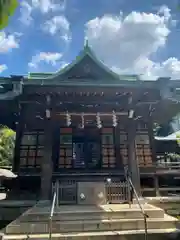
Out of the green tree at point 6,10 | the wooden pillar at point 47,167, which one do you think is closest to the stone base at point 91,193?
the wooden pillar at point 47,167

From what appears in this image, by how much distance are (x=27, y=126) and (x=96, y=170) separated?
4785mm

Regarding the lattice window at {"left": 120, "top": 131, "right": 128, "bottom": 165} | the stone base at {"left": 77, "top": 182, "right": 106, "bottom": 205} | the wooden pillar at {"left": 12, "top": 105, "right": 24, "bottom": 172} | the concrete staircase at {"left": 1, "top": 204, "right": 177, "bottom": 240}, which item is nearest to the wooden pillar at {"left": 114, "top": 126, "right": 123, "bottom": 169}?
the lattice window at {"left": 120, "top": 131, "right": 128, "bottom": 165}

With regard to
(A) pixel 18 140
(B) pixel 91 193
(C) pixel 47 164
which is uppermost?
(A) pixel 18 140

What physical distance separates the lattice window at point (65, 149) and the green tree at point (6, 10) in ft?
33.1

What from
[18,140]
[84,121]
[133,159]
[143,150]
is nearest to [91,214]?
[133,159]

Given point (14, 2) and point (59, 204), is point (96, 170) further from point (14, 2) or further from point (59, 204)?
point (14, 2)

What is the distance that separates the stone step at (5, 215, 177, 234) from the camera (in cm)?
620

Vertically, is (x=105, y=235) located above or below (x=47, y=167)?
below

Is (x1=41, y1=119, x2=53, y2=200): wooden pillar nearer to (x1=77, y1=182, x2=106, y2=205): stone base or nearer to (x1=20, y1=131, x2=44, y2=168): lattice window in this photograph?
(x1=77, y1=182, x2=106, y2=205): stone base

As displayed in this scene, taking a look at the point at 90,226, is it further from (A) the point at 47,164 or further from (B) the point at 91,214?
(A) the point at 47,164

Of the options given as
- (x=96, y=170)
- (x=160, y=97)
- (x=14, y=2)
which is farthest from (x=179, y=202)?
(x=14, y=2)

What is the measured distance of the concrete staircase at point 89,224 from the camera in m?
6.02

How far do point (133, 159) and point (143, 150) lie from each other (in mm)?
2818

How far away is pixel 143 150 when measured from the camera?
1254 centimetres
